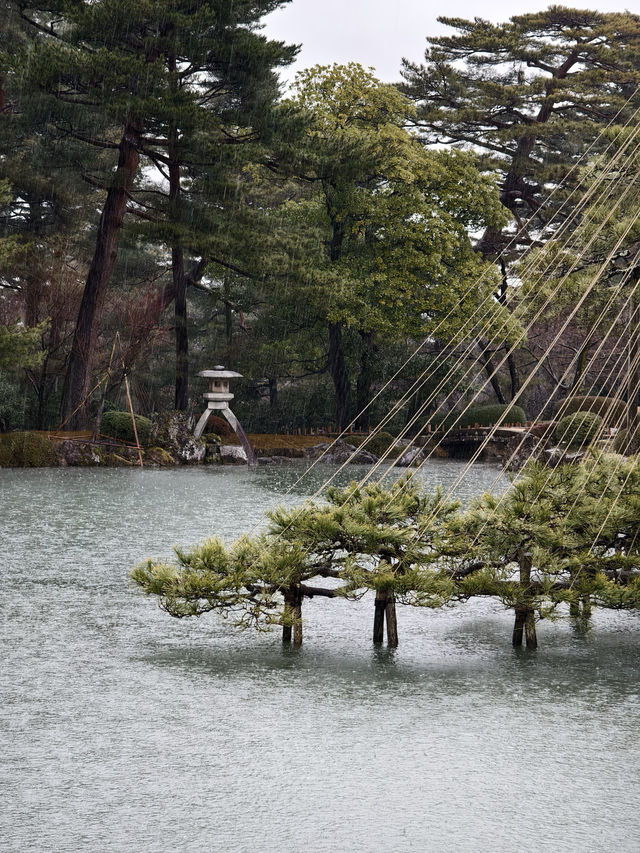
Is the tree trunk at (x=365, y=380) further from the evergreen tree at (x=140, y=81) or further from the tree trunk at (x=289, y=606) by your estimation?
the tree trunk at (x=289, y=606)

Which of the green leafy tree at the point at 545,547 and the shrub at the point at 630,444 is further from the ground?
the shrub at the point at 630,444

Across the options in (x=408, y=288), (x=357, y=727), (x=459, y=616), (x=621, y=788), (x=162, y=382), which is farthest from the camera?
(x=162, y=382)

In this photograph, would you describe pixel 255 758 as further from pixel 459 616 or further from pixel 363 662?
pixel 459 616

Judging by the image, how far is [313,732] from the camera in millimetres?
3658

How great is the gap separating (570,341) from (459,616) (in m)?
20.6

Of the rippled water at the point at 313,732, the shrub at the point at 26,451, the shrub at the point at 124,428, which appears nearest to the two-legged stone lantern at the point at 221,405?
the shrub at the point at 124,428

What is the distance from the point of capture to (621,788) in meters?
3.14

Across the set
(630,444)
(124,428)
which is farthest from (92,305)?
(630,444)

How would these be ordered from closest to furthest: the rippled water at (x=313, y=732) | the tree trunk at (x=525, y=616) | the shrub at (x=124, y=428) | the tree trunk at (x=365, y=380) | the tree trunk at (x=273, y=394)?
the rippled water at (x=313, y=732), the tree trunk at (x=525, y=616), the shrub at (x=124, y=428), the tree trunk at (x=365, y=380), the tree trunk at (x=273, y=394)

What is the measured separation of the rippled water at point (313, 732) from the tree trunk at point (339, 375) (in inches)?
620

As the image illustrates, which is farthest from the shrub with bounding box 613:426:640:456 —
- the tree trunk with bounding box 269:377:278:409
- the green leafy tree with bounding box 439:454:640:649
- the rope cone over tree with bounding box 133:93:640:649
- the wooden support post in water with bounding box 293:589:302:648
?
the tree trunk with bounding box 269:377:278:409

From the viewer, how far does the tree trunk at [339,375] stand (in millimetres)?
21719

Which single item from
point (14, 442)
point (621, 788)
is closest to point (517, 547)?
point (621, 788)

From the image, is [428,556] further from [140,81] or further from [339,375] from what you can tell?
[339,375]
